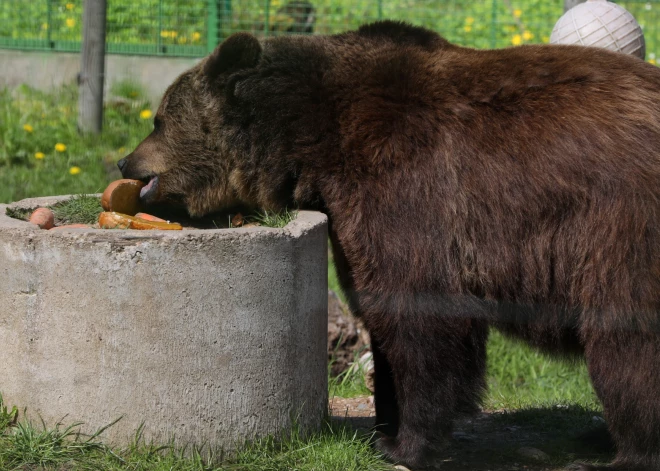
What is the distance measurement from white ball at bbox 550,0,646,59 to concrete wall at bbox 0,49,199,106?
511 centimetres

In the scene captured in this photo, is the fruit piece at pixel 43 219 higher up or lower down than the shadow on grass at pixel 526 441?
higher up

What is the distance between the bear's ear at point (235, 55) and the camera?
4539 millimetres

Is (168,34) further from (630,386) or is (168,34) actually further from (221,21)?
(630,386)

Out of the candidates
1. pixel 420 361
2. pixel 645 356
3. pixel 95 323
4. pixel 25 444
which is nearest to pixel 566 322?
pixel 645 356

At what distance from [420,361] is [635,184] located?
1245mm

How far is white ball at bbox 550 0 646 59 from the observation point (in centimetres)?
579

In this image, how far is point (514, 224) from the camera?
4.09 m

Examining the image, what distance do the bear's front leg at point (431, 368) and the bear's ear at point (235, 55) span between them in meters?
1.49

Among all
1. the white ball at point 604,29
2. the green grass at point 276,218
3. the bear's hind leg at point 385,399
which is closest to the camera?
the green grass at point 276,218

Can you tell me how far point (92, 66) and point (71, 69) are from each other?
1.65 metres

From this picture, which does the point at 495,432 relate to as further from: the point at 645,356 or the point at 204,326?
the point at 204,326

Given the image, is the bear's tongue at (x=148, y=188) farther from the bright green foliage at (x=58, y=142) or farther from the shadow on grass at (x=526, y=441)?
the bright green foliage at (x=58, y=142)

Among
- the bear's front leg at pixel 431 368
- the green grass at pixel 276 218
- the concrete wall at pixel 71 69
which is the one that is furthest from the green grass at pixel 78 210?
the concrete wall at pixel 71 69

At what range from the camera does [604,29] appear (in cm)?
579
